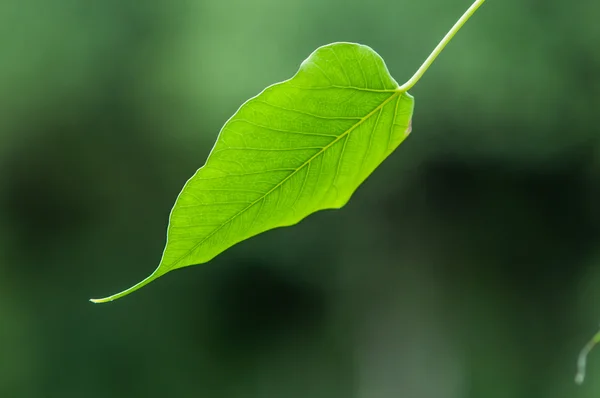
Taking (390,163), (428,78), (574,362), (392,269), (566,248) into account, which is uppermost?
(428,78)

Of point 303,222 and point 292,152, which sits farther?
point 303,222

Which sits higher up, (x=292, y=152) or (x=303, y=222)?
(x=292, y=152)

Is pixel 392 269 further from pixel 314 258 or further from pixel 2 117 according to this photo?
pixel 2 117

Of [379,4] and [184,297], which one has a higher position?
[379,4]

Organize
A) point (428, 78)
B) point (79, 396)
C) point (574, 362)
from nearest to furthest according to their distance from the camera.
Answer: point (428, 78), point (79, 396), point (574, 362)

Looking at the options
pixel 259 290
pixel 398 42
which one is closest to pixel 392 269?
pixel 259 290

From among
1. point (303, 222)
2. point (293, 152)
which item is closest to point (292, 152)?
point (293, 152)

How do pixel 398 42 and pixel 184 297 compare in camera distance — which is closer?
pixel 398 42

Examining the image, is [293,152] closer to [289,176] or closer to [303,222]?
A: [289,176]
